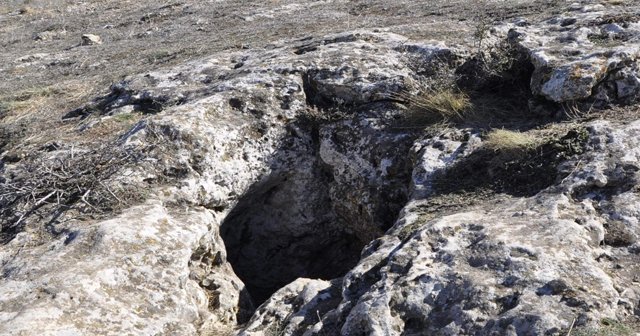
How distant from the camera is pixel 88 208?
5.66m

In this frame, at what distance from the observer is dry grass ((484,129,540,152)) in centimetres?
554

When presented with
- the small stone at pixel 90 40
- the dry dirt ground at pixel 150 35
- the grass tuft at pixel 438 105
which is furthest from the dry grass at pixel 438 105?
the small stone at pixel 90 40

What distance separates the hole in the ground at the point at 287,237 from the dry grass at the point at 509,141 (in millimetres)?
1848

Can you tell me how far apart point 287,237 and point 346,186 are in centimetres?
101

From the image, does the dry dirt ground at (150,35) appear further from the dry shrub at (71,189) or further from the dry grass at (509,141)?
the dry grass at (509,141)

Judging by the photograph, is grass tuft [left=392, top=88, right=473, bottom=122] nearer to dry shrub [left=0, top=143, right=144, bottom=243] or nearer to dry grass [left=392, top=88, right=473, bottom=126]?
dry grass [left=392, top=88, right=473, bottom=126]

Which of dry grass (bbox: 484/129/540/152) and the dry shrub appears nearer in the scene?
dry grass (bbox: 484/129/540/152)

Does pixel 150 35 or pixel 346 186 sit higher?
pixel 150 35

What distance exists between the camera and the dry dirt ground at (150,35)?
841cm

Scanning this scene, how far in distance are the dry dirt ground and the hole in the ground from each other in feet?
5.79

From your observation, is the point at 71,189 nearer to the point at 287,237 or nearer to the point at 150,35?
the point at 287,237

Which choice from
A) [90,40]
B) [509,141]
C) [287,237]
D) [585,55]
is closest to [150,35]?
[90,40]

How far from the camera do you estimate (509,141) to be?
5633 millimetres

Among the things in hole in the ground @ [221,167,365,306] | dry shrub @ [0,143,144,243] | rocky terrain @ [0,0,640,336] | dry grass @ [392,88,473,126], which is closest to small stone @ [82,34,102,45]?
rocky terrain @ [0,0,640,336]
